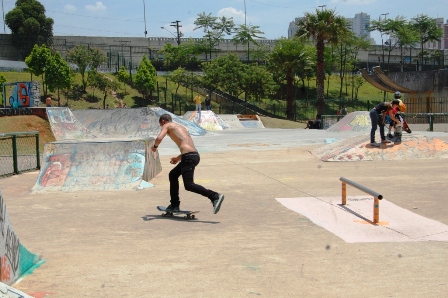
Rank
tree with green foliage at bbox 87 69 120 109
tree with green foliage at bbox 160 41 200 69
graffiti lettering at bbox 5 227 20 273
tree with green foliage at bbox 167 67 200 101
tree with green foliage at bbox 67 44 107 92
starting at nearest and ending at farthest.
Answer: graffiti lettering at bbox 5 227 20 273
tree with green foliage at bbox 87 69 120 109
tree with green foliage at bbox 67 44 107 92
tree with green foliage at bbox 167 67 200 101
tree with green foliage at bbox 160 41 200 69

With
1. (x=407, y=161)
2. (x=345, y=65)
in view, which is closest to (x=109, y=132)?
(x=407, y=161)

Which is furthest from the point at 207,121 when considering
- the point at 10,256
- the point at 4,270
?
the point at 4,270

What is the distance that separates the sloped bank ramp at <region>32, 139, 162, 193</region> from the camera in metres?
10.7

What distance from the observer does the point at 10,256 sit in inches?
181

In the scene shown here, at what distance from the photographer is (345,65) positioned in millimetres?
63906

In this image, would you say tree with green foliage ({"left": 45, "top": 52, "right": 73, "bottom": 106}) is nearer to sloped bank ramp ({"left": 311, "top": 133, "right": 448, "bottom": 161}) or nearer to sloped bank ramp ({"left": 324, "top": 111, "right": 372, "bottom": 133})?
sloped bank ramp ({"left": 324, "top": 111, "right": 372, "bottom": 133})

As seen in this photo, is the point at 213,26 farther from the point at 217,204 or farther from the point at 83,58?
the point at 217,204

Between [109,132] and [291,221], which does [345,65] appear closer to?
[109,132]

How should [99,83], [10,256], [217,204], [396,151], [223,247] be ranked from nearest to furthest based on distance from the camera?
[10,256], [223,247], [217,204], [396,151], [99,83]

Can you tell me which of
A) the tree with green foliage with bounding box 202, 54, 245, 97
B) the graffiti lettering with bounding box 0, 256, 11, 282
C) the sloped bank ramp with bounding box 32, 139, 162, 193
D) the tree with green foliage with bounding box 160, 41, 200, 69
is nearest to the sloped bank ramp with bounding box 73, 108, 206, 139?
the sloped bank ramp with bounding box 32, 139, 162, 193

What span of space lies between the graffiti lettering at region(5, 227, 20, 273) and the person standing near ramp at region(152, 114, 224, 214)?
2925 mm

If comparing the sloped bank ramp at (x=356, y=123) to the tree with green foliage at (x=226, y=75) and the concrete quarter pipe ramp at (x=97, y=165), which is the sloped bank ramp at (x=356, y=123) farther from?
the tree with green foliage at (x=226, y=75)

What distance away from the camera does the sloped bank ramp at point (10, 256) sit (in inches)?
173

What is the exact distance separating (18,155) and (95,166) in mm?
5862
